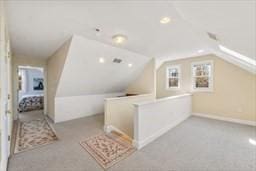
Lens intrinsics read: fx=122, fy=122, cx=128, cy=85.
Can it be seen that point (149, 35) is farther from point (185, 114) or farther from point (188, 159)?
point (185, 114)

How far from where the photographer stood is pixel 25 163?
1966 mm

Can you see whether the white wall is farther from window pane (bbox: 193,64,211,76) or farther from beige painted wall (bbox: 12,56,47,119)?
window pane (bbox: 193,64,211,76)

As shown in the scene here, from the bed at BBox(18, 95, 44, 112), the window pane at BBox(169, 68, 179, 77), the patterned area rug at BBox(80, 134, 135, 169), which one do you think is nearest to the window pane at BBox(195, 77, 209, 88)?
the window pane at BBox(169, 68, 179, 77)

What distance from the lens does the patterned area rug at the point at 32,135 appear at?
2518 mm

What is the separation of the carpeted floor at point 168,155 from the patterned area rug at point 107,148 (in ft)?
0.32

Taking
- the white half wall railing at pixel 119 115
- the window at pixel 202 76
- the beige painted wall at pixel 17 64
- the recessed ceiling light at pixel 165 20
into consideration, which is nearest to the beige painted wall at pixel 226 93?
the window at pixel 202 76

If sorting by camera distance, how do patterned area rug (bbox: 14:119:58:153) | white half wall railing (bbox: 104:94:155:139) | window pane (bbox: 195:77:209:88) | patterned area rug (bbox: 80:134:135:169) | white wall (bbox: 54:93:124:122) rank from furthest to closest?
window pane (bbox: 195:77:209:88) → white wall (bbox: 54:93:124:122) → white half wall railing (bbox: 104:94:155:139) → patterned area rug (bbox: 14:119:58:153) → patterned area rug (bbox: 80:134:135:169)

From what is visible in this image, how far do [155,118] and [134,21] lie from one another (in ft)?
6.85

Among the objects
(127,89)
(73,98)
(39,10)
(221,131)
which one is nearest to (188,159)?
(221,131)

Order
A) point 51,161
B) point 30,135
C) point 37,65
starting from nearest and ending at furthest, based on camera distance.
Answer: point 51,161
point 30,135
point 37,65

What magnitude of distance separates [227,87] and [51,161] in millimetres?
5275

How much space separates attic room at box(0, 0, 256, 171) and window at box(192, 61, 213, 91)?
0.04 meters

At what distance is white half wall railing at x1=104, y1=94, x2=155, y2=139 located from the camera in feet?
10.7

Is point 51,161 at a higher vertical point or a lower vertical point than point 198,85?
lower
